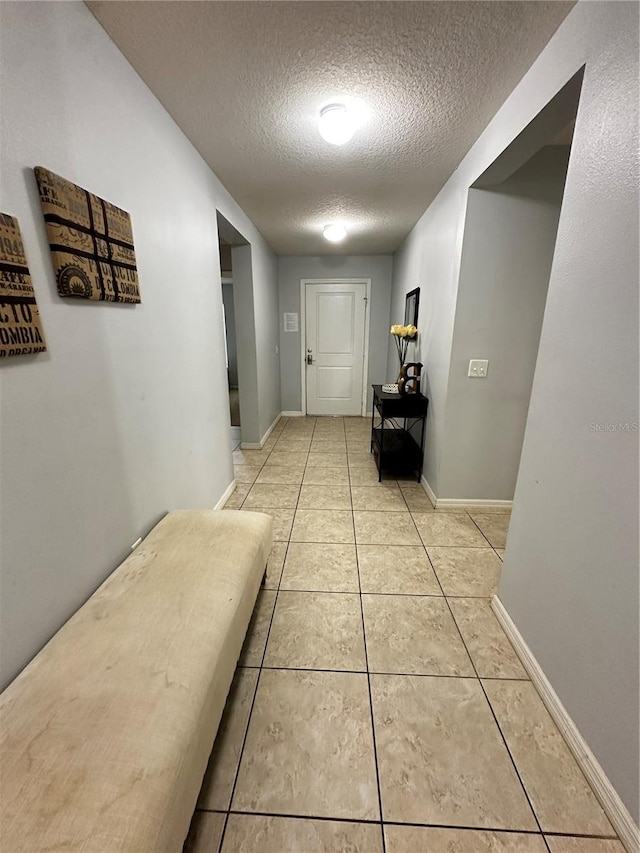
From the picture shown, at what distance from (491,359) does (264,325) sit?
266cm

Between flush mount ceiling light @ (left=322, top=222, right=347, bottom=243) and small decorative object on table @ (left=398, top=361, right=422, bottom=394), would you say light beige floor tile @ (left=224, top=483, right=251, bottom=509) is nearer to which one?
small decorative object on table @ (left=398, top=361, right=422, bottom=394)

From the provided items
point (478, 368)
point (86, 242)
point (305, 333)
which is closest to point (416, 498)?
point (478, 368)

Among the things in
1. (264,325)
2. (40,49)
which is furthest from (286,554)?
(264,325)

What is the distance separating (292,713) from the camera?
3.91ft

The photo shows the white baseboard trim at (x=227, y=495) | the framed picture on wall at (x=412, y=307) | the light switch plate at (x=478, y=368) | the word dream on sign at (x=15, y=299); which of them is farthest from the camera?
the framed picture on wall at (x=412, y=307)

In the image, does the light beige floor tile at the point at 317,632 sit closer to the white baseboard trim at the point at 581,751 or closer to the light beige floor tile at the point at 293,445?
the white baseboard trim at the point at 581,751

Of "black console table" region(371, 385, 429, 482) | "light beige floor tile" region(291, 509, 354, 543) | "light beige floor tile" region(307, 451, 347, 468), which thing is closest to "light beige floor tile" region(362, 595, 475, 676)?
"light beige floor tile" region(291, 509, 354, 543)

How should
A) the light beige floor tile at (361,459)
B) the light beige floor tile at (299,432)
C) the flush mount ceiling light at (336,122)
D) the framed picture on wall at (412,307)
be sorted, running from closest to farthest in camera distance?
1. the flush mount ceiling light at (336,122)
2. the framed picture on wall at (412,307)
3. the light beige floor tile at (361,459)
4. the light beige floor tile at (299,432)

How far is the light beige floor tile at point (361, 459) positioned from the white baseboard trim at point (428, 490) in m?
0.51

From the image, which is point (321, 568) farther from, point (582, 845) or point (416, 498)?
point (582, 845)

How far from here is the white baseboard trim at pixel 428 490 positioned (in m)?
2.62

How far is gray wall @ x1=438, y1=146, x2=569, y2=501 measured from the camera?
2.01 m

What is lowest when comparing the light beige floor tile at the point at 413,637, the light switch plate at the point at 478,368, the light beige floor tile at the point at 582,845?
the light beige floor tile at the point at 582,845

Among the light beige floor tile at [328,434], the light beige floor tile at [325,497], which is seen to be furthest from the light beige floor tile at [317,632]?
the light beige floor tile at [328,434]
